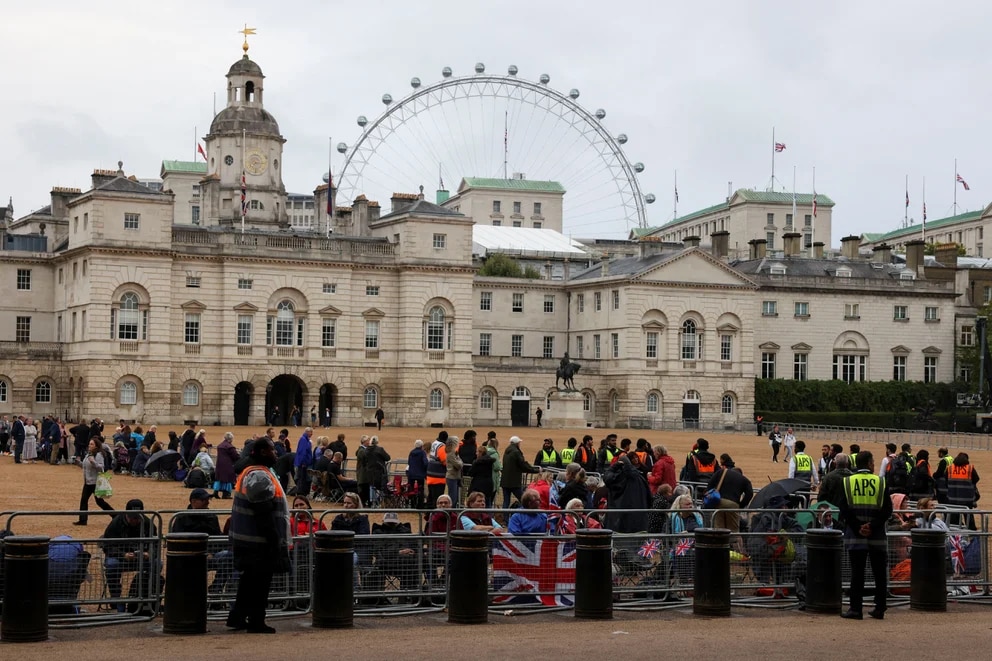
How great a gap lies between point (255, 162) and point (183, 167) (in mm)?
63647

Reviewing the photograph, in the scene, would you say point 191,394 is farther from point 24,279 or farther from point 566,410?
point 566,410

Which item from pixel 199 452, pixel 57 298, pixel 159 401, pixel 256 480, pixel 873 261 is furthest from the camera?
pixel 873 261

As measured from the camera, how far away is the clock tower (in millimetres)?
95688

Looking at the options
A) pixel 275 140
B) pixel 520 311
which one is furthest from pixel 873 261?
pixel 275 140

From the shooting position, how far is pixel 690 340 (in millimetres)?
93375

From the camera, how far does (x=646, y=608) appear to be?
1922 centimetres

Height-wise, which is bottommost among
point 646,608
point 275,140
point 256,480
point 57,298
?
point 646,608

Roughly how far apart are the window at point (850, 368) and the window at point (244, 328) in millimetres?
37844

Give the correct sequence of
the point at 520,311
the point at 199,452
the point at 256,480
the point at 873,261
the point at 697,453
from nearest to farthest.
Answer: the point at 256,480
the point at 697,453
the point at 199,452
the point at 520,311
the point at 873,261

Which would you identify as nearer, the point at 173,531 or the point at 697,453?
the point at 173,531

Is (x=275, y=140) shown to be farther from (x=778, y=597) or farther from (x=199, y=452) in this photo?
(x=778, y=597)

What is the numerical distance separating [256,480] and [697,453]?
49.6 feet

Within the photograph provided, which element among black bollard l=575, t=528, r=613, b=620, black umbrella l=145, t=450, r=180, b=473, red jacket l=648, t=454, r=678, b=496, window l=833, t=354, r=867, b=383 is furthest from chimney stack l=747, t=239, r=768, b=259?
black bollard l=575, t=528, r=613, b=620

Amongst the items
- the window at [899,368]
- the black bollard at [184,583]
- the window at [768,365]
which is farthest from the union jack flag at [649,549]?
the window at [899,368]
